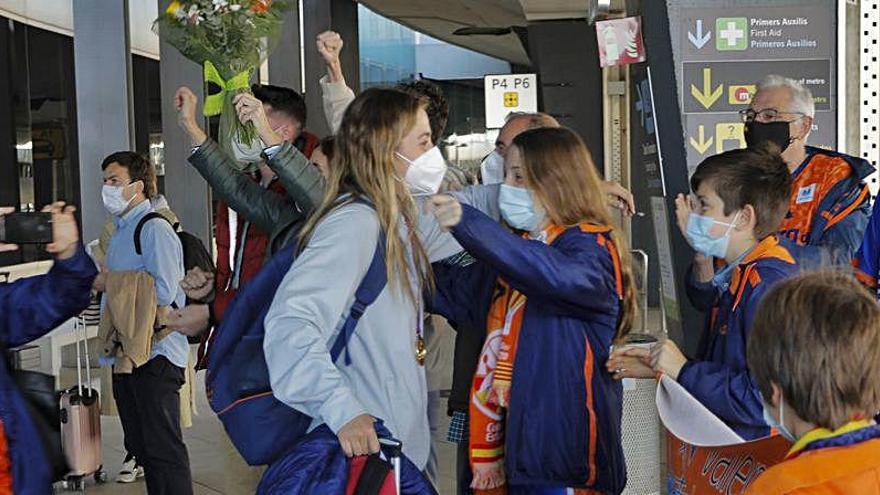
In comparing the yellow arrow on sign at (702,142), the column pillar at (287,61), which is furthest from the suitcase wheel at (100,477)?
the column pillar at (287,61)

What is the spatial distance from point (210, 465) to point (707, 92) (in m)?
3.81

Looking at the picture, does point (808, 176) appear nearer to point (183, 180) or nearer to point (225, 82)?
point (225, 82)

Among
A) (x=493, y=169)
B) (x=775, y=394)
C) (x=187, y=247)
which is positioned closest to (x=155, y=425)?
(x=187, y=247)

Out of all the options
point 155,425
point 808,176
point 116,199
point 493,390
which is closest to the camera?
point 493,390

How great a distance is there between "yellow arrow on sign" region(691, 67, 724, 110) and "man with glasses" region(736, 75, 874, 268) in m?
1.29

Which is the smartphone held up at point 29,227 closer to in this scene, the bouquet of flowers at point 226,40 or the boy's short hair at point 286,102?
the bouquet of flowers at point 226,40

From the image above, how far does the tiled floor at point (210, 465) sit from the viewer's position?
22.9 ft

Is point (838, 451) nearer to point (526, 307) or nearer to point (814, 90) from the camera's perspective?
point (526, 307)

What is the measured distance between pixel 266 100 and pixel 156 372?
1.82 m

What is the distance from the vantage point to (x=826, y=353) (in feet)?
6.32

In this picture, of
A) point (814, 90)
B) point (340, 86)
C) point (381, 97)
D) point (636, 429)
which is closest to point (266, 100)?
point (340, 86)

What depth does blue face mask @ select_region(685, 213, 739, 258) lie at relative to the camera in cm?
320

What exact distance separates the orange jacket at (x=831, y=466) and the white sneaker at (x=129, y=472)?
19.0ft

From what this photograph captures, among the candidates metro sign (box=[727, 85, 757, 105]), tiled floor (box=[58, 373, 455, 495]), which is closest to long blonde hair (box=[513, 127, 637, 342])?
metro sign (box=[727, 85, 757, 105])
